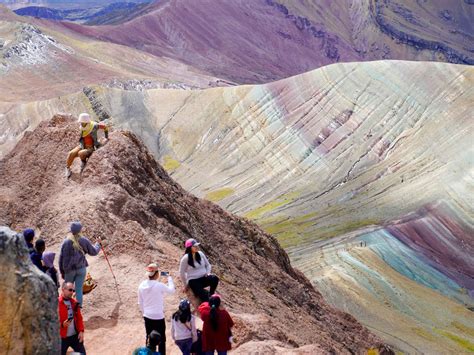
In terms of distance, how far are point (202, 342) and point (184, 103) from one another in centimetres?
6976

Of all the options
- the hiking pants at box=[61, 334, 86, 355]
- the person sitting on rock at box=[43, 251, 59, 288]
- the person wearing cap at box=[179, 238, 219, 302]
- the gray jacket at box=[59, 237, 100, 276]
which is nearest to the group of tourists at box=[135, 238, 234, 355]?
the hiking pants at box=[61, 334, 86, 355]

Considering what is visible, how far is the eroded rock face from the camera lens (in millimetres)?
7781

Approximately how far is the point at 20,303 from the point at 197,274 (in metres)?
4.48

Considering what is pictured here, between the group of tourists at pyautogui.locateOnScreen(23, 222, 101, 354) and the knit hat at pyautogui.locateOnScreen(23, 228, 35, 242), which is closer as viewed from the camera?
the group of tourists at pyautogui.locateOnScreen(23, 222, 101, 354)

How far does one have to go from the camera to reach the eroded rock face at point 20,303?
778 cm

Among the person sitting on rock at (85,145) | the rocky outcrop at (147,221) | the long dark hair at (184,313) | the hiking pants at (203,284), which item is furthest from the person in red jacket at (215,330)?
the person sitting on rock at (85,145)

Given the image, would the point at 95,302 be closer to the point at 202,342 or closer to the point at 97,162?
the point at 202,342

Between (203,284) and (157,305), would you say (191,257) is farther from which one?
(157,305)

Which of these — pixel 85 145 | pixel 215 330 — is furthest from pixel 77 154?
pixel 215 330

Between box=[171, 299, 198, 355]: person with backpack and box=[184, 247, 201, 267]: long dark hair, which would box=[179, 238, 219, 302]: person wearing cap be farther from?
box=[171, 299, 198, 355]: person with backpack

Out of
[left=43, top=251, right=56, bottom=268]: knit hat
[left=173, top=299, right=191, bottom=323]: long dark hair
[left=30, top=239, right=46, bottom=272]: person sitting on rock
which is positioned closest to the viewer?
[left=173, top=299, right=191, bottom=323]: long dark hair

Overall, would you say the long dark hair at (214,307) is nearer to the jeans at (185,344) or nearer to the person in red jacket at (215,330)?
the person in red jacket at (215,330)

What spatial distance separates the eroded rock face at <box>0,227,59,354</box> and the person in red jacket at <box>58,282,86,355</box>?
166 cm

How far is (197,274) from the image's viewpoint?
1198 cm
